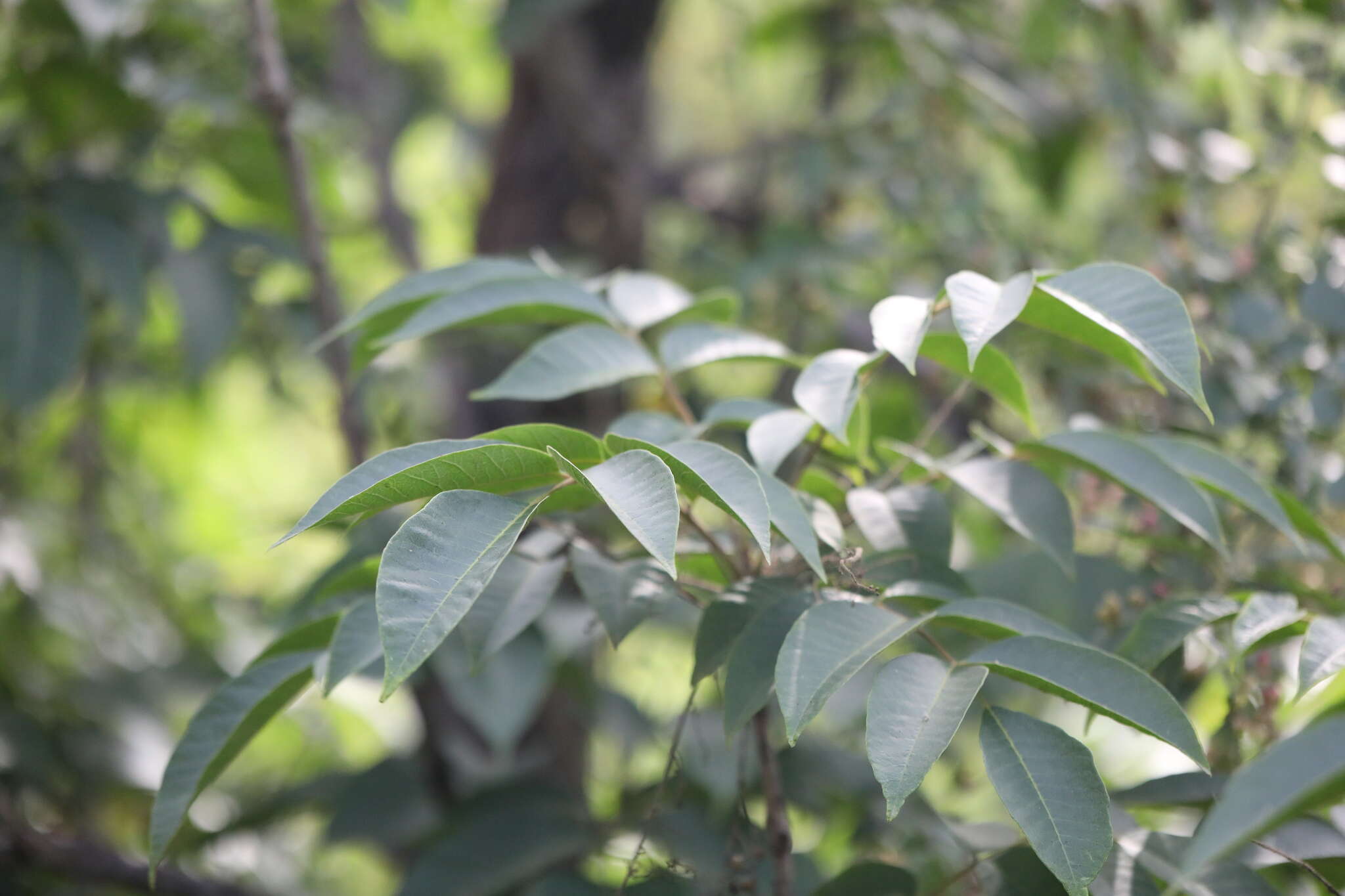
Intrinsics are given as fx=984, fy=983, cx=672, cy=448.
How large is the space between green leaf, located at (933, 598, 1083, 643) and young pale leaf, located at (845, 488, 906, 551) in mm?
63

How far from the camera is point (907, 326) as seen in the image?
47 centimetres

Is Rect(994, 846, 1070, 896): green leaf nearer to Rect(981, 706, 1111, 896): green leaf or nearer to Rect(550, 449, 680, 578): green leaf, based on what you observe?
Rect(981, 706, 1111, 896): green leaf

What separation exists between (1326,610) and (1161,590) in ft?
0.31

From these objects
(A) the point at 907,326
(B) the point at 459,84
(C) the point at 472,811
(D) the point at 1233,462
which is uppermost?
(A) the point at 907,326

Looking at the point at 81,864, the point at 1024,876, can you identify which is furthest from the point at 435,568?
the point at 81,864

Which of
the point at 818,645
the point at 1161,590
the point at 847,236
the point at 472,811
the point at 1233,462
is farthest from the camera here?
the point at 847,236

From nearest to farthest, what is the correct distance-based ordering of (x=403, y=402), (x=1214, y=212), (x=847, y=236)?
1. (x=1214, y=212)
2. (x=403, y=402)
3. (x=847, y=236)

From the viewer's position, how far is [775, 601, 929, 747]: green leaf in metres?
0.39

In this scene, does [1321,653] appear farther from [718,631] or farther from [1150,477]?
[718,631]

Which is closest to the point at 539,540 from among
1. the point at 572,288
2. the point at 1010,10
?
the point at 572,288

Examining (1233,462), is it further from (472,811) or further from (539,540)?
(472,811)

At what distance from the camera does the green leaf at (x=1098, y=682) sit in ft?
1.33

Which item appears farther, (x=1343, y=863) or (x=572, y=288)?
(x=572, y=288)

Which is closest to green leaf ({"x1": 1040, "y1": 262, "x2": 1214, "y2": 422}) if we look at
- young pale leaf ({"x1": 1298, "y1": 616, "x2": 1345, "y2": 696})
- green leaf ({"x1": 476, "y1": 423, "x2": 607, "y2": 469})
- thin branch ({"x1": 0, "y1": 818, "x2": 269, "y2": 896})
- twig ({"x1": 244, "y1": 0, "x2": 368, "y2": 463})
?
young pale leaf ({"x1": 1298, "y1": 616, "x2": 1345, "y2": 696})
